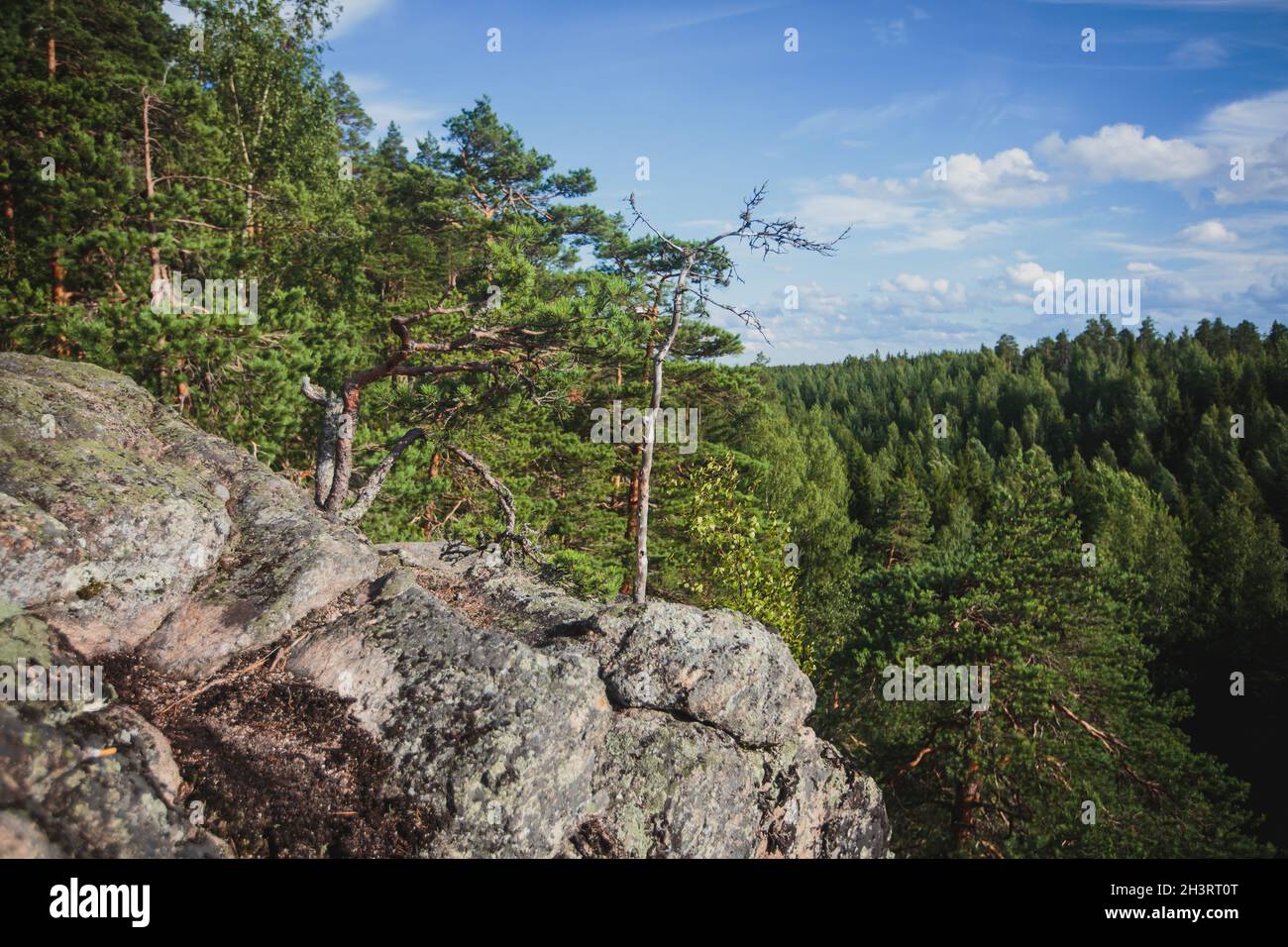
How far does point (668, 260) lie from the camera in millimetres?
17312

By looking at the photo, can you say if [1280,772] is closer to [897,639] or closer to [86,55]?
[897,639]

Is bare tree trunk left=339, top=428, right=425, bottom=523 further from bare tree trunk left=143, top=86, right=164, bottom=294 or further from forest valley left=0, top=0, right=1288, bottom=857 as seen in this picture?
bare tree trunk left=143, top=86, right=164, bottom=294

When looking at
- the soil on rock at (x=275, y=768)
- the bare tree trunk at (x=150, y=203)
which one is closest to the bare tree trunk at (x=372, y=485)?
the soil on rock at (x=275, y=768)

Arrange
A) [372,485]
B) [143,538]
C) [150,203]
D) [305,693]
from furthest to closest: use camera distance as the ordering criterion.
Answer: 1. [150,203]
2. [372,485]
3. [143,538]
4. [305,693]

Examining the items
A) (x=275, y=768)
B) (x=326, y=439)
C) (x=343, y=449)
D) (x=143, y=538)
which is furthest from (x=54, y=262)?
(x=275, y=768)

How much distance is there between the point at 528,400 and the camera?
444 inches

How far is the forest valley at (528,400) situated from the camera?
42.9 ft

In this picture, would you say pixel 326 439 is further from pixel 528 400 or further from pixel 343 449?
pixel 528 400

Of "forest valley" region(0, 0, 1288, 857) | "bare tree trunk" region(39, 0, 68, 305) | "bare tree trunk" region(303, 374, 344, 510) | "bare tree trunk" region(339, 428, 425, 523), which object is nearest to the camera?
"bare tree trunk" region(339, 428, 425, 523)

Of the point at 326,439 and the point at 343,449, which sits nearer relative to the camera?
the point at 343,449

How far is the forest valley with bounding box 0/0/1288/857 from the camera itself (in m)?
13.1

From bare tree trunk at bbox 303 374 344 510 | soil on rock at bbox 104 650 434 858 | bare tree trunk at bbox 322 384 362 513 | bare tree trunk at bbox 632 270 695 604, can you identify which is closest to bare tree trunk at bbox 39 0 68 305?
bare tree trunk at bbox 303 374 344 510

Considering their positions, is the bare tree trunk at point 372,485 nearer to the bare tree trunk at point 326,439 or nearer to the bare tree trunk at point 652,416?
the bare tree trunk at point 326,439
